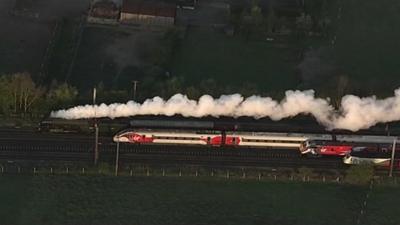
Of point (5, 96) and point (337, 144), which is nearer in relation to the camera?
point (337, 144)

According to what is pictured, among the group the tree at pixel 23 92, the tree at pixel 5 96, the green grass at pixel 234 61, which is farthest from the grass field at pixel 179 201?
the green grass at pixel 234 61

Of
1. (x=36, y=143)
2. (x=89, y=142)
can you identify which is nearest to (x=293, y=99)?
(x=89, y=142)

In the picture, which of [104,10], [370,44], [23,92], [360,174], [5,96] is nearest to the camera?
[360,174]

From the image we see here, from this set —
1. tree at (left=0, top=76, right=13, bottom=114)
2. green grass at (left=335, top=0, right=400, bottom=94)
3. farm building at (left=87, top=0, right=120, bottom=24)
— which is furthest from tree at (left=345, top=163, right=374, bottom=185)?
farm building at (left=87, top=0, right=120, bottom=24)

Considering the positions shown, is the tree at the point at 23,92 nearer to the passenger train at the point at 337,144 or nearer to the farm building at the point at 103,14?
the farm building at the point at 103,14

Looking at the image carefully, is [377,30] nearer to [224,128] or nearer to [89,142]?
[224,128]

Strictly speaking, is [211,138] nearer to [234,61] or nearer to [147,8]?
[234,61]

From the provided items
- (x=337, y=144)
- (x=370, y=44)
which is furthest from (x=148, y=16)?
(x=337, y=144)
